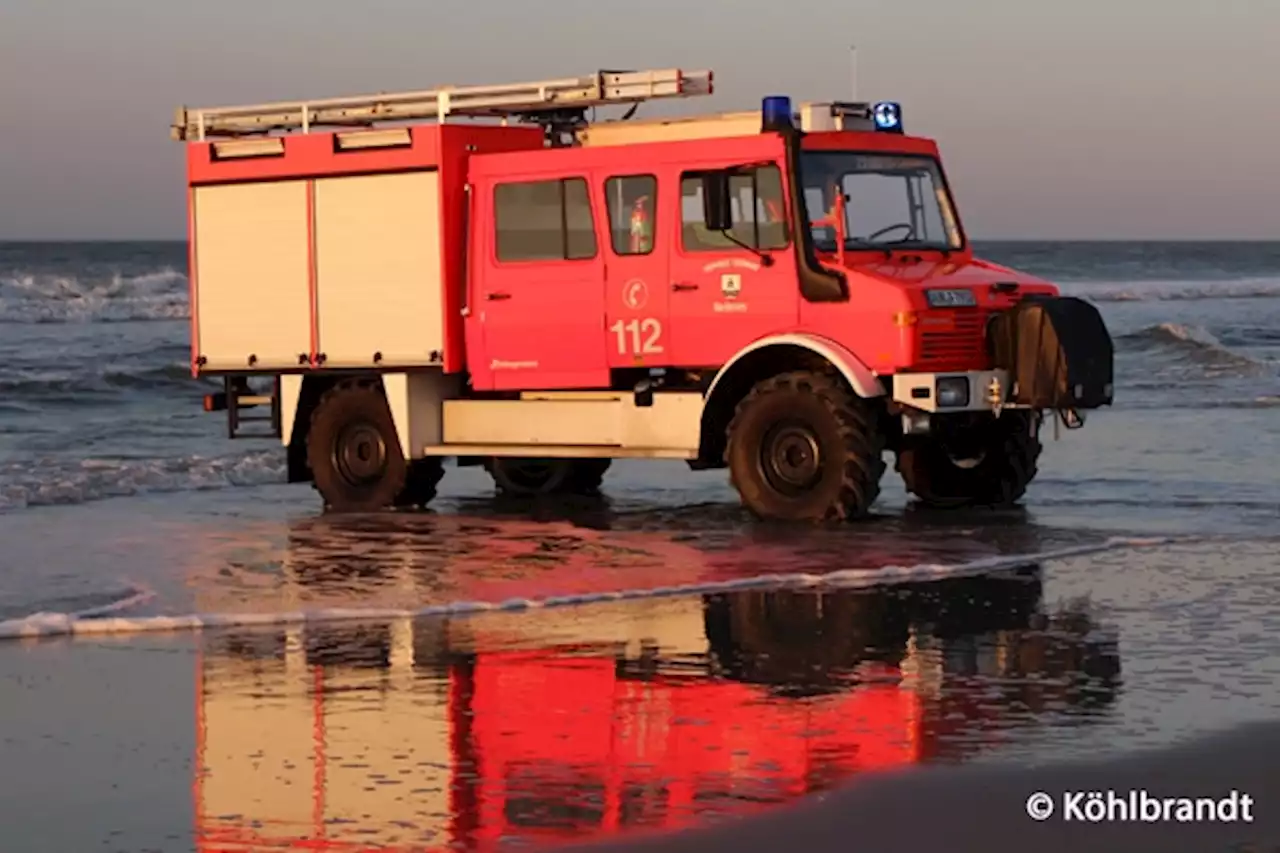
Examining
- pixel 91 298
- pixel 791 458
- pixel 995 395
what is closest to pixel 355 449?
pixel 791 458

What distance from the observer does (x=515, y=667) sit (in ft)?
34.9

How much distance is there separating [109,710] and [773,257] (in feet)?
24.5

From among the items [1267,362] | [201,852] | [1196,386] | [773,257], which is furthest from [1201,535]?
[1267,362]

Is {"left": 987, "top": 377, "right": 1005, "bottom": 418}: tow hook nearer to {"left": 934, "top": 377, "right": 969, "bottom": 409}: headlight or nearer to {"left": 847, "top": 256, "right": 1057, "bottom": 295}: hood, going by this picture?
{"left": 934, "top": 377, "right": 969, "bottom": 409}: headlight

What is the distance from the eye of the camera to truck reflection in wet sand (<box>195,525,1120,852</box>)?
791cm

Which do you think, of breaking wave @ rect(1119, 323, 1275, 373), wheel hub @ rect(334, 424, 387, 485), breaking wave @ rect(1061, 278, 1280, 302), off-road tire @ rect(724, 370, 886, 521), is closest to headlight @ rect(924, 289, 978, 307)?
off-road tire @ rect(724, 370, 886, 521)

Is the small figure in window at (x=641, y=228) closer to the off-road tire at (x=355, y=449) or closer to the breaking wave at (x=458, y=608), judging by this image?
the off-road tire at (x=355, y=449)

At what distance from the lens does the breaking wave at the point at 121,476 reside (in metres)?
19.9

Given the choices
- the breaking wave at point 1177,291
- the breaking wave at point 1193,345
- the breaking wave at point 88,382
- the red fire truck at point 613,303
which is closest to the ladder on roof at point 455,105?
the red fire truck at point 613,303

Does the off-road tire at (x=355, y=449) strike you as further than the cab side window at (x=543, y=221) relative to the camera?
Yes

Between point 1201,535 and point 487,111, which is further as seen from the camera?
point 487,111

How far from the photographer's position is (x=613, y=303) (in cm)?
1728

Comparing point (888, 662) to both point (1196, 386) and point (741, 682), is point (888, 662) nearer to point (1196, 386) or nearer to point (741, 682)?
point (741, 682)

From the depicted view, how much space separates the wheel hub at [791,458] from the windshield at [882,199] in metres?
1.16
